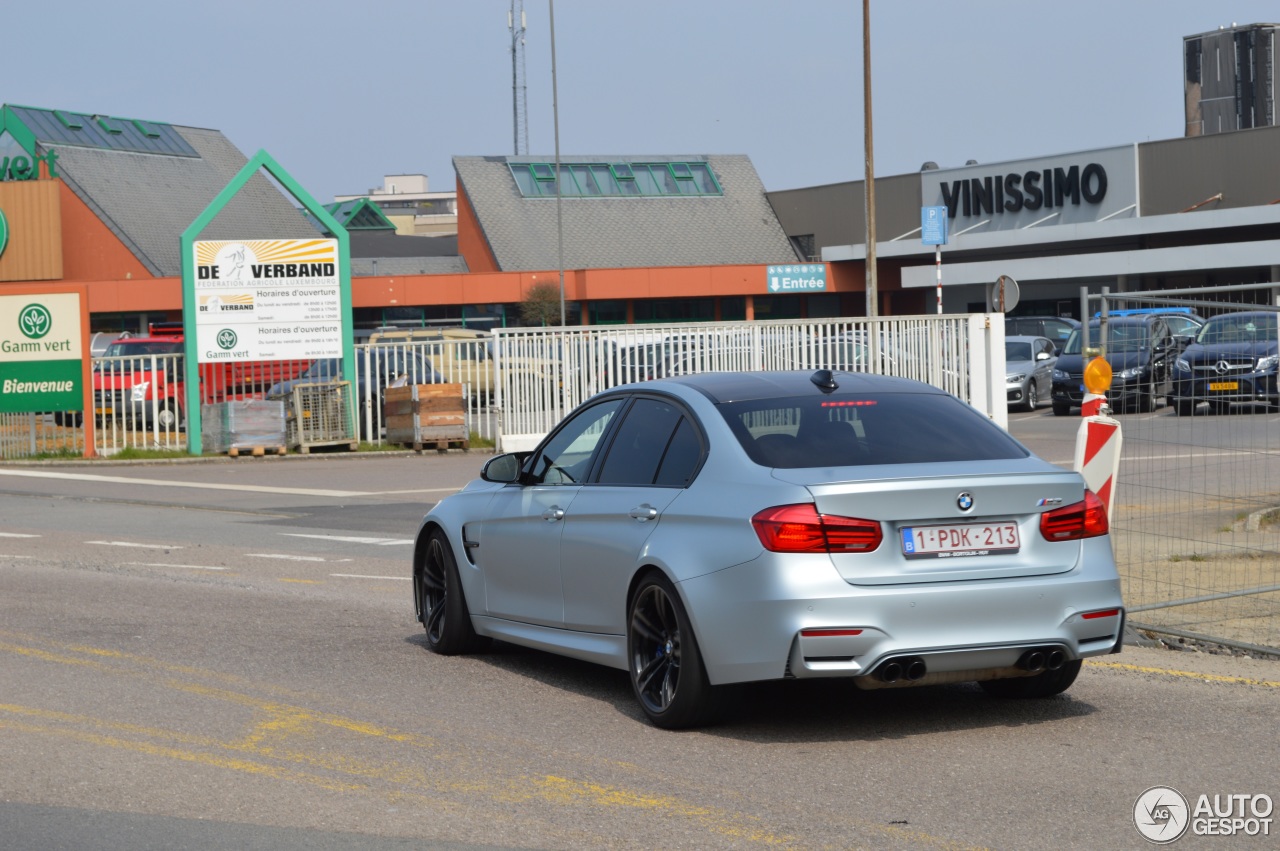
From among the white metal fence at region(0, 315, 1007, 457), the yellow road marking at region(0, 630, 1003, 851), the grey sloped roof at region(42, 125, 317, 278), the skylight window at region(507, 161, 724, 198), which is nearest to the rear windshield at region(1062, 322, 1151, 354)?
the yellow road marking at region(0, 630, 1003, 851)

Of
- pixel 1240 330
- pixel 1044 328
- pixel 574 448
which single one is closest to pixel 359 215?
pixel 1044 328

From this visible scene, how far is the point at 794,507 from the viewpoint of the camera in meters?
6.16

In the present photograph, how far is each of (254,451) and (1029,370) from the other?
16.7m

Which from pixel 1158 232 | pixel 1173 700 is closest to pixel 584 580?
pixel 1173 700

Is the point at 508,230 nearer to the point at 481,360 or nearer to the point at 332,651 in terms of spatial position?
the point at 481,360

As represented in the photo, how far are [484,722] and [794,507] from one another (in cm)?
176

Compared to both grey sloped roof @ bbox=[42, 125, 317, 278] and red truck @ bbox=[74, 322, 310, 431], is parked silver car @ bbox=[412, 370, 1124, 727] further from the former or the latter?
grey sloped roof @ bbox=[42, 125, 317, 278]

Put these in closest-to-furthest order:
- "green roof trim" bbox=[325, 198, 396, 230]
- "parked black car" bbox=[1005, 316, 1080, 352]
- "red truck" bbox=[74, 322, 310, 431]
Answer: "red truck" bbox=[74, 322, 310, 431] < "parked black car" bbox=[1005, 316, 1080, 352] < "green roof trim" bbox=[325, 198, 396, 230]

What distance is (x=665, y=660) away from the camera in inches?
266

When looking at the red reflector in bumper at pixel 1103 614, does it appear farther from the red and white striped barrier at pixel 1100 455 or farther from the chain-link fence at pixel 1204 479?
the red and white striped barrier at pixel 1100 455

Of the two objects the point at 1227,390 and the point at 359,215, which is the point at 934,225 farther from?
the point at 359,215

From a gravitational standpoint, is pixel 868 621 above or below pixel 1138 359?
below

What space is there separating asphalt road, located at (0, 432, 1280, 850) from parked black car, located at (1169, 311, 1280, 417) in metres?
2.18

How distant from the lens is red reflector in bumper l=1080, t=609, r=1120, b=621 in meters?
6.38
